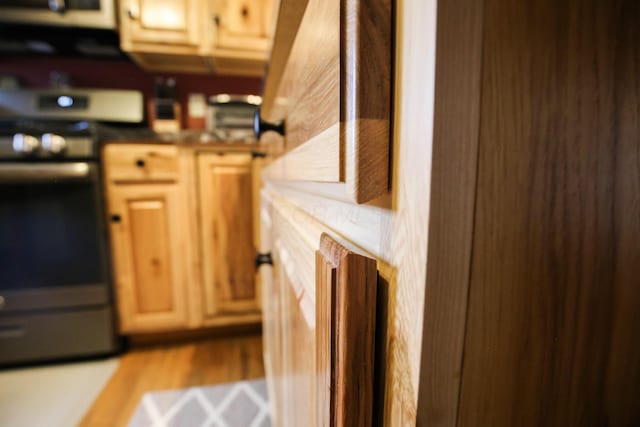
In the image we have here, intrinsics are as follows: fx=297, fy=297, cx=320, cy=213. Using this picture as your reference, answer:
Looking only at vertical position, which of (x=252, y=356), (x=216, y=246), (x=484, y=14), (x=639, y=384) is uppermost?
(x=484, y=14)

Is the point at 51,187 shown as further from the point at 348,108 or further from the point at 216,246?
the point at 348,108

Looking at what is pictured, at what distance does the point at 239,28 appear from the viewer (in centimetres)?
150

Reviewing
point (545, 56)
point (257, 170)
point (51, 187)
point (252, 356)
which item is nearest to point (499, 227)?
point (545, 56)

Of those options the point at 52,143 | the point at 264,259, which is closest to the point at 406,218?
the point at 264,259

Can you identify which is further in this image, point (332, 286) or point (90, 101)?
point (90, 101)

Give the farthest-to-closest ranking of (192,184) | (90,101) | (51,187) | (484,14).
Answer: (90,101)
(192,184)
(51,187)
(484,14)

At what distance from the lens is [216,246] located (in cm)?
139

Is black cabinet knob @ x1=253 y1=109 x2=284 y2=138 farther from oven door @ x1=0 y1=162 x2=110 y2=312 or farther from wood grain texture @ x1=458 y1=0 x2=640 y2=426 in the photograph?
oven door @ x1=0 y1=162 x2=110 y2=312

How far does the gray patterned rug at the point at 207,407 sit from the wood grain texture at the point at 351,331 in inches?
38.7

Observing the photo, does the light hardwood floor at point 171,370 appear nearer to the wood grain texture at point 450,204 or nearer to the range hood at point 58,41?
the wood grain texture at point 450,204

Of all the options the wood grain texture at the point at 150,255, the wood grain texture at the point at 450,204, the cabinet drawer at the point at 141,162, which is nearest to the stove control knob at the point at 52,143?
the cabinet drawer at the point at 141,162

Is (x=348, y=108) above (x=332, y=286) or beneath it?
above

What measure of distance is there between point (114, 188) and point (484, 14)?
144 cm

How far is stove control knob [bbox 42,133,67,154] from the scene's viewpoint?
1109 millimetres
